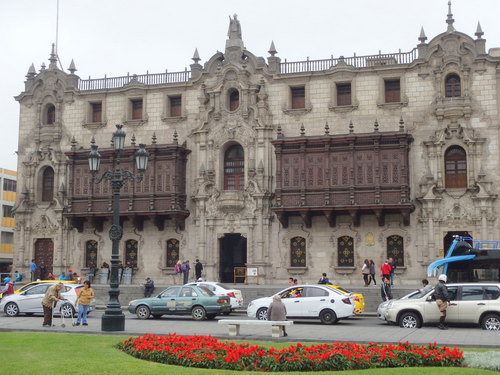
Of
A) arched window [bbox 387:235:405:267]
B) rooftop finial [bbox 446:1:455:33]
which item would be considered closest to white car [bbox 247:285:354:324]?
arched window [bbox 387:235:405:267]

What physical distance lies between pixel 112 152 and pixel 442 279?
2459 cm

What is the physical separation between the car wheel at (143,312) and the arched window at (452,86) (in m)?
21.4

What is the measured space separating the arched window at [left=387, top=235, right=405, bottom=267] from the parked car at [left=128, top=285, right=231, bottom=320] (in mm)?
13794

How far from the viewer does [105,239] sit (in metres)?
42.7

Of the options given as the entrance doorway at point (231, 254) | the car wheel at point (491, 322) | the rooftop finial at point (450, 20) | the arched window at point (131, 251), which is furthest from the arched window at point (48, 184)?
the car wheel at point (491, 322)

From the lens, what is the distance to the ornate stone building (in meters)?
37.5

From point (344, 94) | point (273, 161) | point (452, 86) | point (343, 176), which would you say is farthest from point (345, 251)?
point (452, 86)

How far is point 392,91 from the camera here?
130 ft

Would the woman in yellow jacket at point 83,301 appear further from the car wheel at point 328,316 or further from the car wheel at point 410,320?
the car wheel at point 410,320

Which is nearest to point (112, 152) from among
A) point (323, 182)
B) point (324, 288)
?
point (323, 182)

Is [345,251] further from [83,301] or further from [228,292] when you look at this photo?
[83,301]

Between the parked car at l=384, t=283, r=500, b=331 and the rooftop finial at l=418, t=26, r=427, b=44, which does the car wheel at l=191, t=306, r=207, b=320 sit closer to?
the parked car at l=384, t=283, r=500, b=331

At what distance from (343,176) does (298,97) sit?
6.01 meters

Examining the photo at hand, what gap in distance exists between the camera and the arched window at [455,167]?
3759 centimetres
